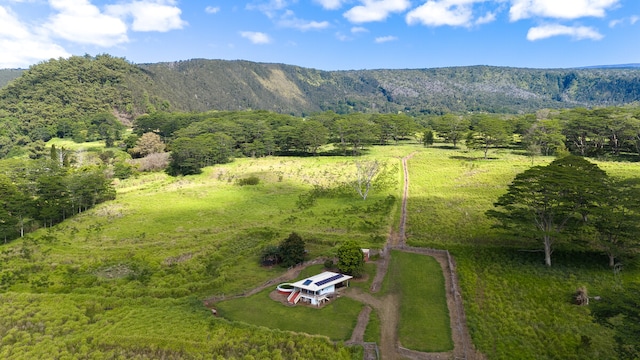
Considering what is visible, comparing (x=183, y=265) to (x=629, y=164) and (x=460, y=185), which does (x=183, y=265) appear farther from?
(x=629, y=164)

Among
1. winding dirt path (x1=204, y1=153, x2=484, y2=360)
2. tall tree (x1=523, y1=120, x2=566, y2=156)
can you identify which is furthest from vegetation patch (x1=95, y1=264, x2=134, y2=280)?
tall tree (x1=523, y1=120, x2=566, y2=156)

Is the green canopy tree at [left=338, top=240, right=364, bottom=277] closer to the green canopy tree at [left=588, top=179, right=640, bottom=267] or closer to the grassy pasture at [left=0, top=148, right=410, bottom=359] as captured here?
the grassy pasture at [left=0, top=148, right=410, bottom=359]

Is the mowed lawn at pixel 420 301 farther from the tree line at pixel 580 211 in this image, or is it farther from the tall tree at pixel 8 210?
the tall tree at pixel 8 210

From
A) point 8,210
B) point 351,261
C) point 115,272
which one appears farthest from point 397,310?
point 8,210

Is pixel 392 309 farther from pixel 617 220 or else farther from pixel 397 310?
pixel 617 220

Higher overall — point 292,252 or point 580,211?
point 580,211

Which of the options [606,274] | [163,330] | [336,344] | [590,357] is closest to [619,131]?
[606,274]
